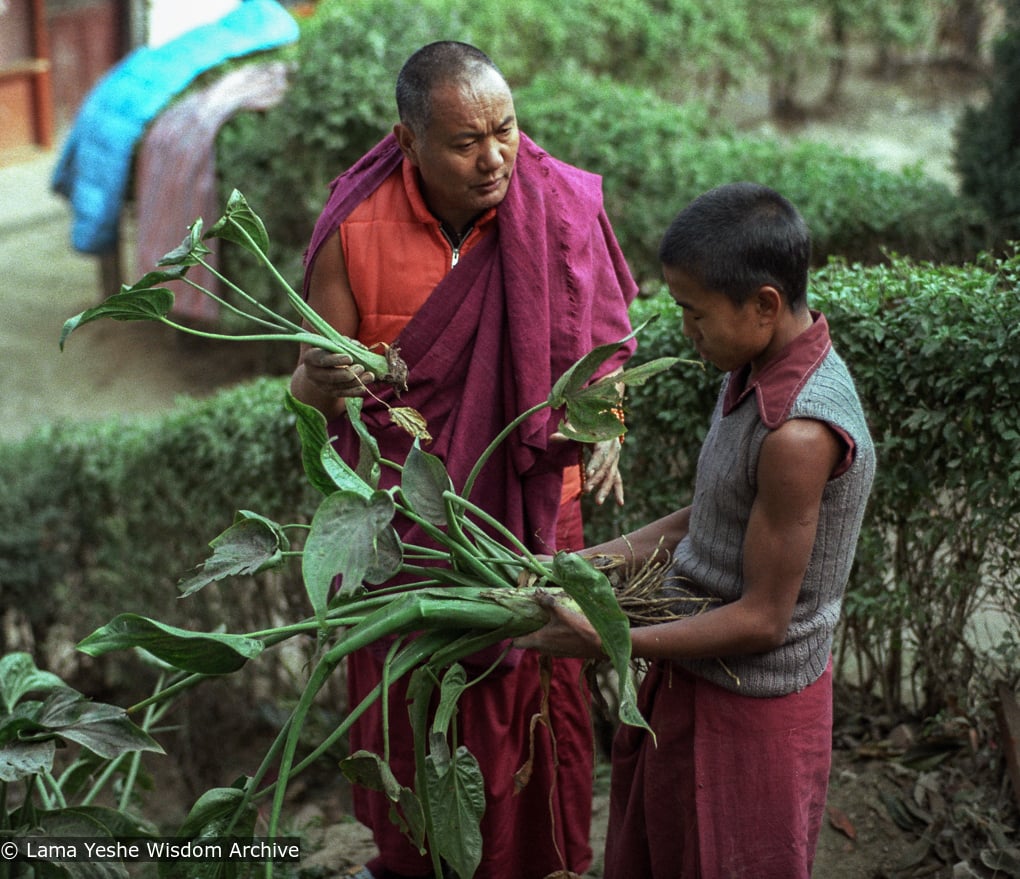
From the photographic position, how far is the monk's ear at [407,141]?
2730 millimetres

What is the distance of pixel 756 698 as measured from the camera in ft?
7.36

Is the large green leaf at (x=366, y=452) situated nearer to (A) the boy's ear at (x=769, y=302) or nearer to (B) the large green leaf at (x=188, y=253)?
(B) the large green leaf at (x=188, y=253)

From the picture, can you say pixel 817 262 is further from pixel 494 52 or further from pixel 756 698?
pixel 756 698

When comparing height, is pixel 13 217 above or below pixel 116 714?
below

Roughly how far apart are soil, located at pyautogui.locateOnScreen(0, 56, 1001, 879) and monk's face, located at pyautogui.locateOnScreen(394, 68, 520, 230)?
1.76 m

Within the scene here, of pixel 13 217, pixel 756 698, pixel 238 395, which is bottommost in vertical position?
pixel 13 217

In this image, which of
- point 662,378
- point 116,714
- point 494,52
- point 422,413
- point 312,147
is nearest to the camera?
point 116,714

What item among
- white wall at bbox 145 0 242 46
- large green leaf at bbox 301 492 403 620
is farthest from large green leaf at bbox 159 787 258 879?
white wall at bbox 145 0 242 46

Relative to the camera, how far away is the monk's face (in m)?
2.62

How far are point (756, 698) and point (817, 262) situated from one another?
4.05 metres

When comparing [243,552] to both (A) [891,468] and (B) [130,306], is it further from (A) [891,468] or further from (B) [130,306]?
(A) [891,468]

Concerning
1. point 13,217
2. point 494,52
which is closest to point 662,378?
point 494,52

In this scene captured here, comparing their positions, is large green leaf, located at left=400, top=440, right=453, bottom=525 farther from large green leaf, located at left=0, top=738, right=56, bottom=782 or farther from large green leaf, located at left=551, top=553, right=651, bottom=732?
large green leaf, located at left=0, top=738, right=56, bottom=782

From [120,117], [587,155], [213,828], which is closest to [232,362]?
[120,117]
